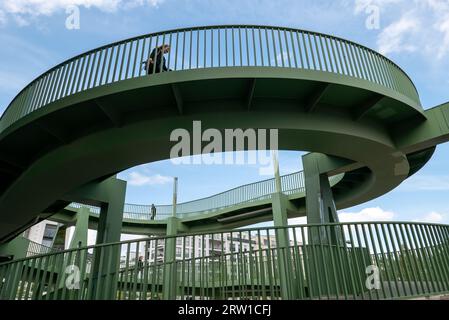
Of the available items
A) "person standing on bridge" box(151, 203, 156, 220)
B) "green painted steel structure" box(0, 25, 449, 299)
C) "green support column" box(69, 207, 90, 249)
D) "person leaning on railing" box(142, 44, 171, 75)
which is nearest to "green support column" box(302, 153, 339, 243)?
"green painted steel structure" box(0, 25, 449, 299)

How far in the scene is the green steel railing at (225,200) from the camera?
63.2 ft

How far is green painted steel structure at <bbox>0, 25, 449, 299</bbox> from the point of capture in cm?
638

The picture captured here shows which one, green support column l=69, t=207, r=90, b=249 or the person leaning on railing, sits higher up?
the person leaning on railing

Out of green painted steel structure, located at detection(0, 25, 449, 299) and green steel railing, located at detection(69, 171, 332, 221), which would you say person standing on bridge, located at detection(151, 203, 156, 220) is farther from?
green painted steel structure, located at detection(0, 25, 449, 299)

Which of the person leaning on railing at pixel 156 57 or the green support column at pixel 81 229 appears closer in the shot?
the person leaning on railing at pixel 156 57

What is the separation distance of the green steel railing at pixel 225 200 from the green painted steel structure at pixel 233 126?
832 centimetres

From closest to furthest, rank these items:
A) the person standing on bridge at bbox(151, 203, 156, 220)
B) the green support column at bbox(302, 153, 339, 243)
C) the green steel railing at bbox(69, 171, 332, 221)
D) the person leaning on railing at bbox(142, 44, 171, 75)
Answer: the person leaning on railing at bbox(142, 44, 171, 75)
the green support column at bbox(302, 153, 339, 243)
the green steel railing at bbox(69, 171, 332, 221)
the person standing on bridge at bbox(151, 203, 156, 220)

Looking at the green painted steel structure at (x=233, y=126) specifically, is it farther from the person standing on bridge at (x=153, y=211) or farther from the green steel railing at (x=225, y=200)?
the person standing on bridge at (x=153, y=211)

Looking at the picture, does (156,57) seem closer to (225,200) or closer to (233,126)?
(233,126)

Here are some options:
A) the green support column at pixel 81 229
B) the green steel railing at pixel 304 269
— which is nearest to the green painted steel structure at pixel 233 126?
the green steel railing at pixel 304 269

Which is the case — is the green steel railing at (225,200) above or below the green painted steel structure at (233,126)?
above

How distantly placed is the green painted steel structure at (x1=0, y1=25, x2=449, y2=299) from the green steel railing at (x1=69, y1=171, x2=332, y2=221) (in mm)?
8323

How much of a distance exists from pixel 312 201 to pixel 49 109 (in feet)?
30.7

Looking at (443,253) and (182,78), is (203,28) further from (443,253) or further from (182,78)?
(443,253)
